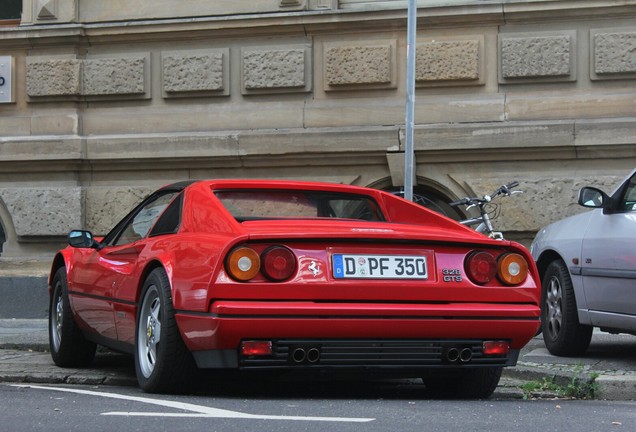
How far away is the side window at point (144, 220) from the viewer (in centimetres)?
739

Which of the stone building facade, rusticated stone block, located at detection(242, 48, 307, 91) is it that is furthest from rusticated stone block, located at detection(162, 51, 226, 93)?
rusticated stone block, located at detection(242, 48, 307, 91)

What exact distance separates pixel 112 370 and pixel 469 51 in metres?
5.55

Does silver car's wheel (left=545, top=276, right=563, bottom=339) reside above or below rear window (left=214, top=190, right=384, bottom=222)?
below

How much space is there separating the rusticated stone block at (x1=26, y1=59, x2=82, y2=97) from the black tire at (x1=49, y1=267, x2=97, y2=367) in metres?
5.17

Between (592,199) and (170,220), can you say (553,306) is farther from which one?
(170,220)

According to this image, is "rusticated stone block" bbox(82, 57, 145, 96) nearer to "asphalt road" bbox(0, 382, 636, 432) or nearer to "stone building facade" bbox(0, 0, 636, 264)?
"stone building facade" bbox(0, 0, 636, 264)

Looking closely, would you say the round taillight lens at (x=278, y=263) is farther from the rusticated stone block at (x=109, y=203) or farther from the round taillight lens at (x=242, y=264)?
the rusticated stone block at (x=109, y=203)

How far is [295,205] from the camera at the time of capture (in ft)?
23.8

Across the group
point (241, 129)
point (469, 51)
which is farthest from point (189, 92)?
point (469, 51)

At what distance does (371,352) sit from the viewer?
242 inches

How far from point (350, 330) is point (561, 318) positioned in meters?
3.34

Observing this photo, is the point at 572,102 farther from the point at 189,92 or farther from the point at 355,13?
the point at 189,92

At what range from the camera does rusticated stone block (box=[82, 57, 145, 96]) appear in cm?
1328

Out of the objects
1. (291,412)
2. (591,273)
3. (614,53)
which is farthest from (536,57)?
(291,412)
